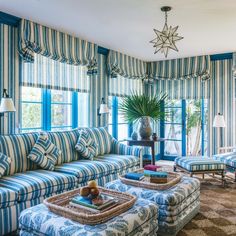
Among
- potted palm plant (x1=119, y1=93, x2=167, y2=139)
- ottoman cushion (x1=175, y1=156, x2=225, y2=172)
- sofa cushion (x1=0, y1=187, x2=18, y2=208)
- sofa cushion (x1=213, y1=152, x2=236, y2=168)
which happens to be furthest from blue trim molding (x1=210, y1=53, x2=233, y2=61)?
sofa cushion (x1=0, y1=187, x2=18, y2=208)

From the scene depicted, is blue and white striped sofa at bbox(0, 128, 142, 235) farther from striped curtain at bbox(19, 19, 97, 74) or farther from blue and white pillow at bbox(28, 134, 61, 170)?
striped curtain at bbox(19, 19, 97, 74)

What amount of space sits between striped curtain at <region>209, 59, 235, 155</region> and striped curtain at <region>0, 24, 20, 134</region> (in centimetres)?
411

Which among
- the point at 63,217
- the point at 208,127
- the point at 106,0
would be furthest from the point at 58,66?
the point at 208,127

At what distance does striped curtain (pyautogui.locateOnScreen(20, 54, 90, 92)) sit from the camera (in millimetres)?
3905

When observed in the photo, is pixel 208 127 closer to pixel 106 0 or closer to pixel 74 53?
pixel 74 53

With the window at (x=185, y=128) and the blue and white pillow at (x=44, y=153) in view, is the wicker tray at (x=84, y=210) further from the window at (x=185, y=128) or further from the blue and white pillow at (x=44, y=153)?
the window at (x=185, y=128)

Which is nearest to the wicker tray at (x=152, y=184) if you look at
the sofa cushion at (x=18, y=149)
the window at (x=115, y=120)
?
the sofa cushion at (x=18, y=149)

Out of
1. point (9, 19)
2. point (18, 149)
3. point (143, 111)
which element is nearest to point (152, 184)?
point (18, 149)

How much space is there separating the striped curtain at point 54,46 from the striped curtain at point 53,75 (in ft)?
0.38

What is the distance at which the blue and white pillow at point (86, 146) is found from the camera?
403 centimetres

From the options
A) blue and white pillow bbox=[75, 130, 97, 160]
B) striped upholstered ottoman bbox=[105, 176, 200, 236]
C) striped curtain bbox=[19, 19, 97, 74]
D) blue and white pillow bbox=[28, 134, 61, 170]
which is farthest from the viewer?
blue and white pillow bbox=[75, 130, 97, 160]

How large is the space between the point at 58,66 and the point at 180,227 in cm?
297

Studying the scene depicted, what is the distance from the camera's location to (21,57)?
12.4 ft

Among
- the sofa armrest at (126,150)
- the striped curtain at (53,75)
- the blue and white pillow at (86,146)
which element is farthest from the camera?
the sofa armrest at (126,150)
